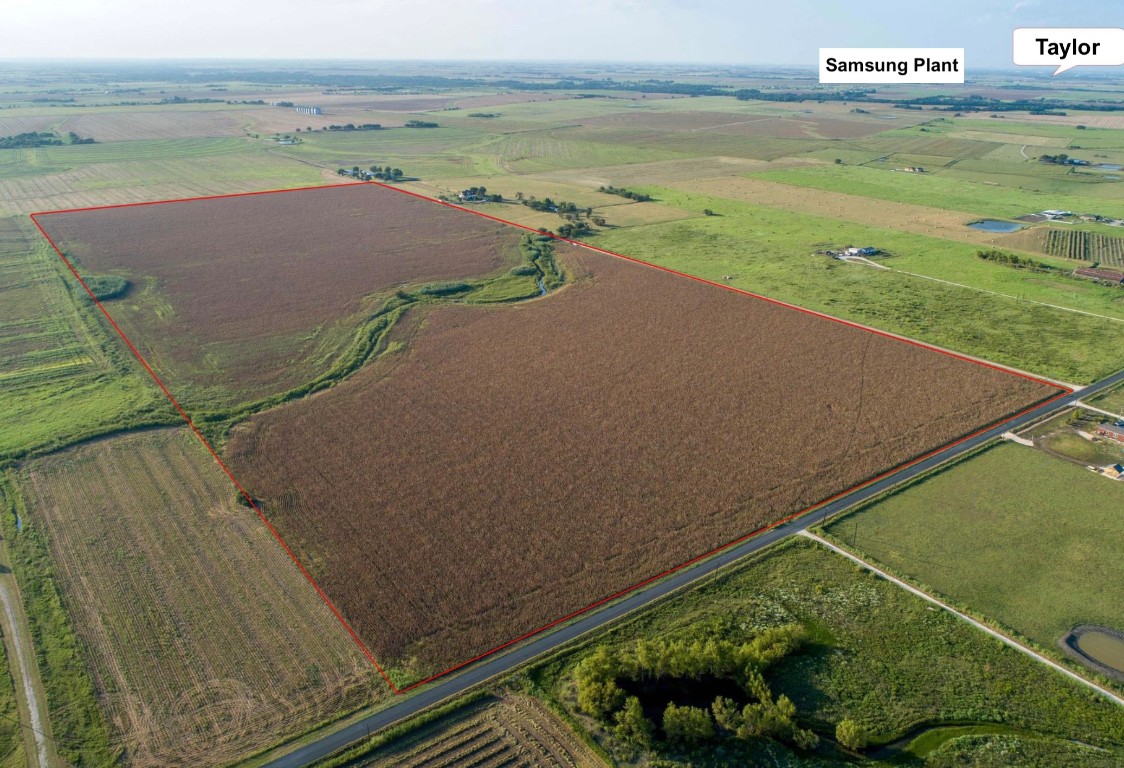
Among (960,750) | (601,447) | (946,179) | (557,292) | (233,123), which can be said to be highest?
(233,123)

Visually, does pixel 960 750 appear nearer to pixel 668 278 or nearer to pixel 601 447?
pixel 601 447

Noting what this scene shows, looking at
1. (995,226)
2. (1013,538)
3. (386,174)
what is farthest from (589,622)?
(386,174)

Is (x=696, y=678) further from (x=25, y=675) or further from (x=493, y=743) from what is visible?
(x=25, y=675)

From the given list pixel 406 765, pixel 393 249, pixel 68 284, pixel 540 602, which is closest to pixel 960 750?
pixel 540 602

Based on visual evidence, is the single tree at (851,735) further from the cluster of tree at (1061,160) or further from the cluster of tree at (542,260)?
the cluster of tree at (1061,160)

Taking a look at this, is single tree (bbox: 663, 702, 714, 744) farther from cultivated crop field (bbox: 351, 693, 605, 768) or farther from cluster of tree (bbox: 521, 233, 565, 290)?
cluster of tree (bbox: 521, 233, 565, 290)

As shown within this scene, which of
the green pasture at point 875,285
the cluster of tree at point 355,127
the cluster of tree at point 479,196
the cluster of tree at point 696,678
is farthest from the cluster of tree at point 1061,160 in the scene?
the cluster of tree at point 355,127
